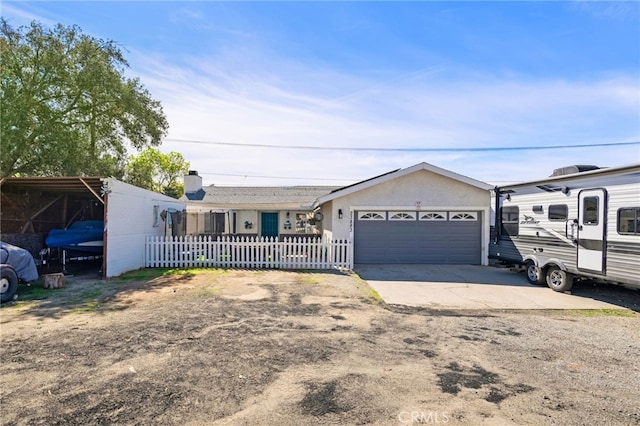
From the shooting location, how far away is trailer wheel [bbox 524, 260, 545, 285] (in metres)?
9.62

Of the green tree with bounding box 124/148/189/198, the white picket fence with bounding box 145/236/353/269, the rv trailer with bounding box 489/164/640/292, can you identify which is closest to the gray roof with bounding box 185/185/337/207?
the white picket fence with bounding box 145/236/353/269

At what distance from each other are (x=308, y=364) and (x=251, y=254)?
26.5 ft

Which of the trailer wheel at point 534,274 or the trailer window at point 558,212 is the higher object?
the trailer window at point 558,212

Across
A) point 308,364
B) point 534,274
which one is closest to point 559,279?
point 534,274

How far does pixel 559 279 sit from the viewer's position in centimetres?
904

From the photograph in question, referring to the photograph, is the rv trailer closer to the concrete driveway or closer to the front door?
the front door

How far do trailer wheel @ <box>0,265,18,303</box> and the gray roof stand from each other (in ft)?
35.6

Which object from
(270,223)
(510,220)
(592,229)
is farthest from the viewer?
(270,223)

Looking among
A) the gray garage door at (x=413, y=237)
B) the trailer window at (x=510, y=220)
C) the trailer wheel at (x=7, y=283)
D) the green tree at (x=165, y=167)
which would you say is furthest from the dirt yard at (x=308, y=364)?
the green tree at (x=165, y=167)

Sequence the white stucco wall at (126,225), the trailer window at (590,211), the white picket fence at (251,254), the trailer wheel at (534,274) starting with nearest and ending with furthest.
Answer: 1. the trailer window at (590,211)
2. the trailer wheel at (534,274)
3. the white stucco wall at (126,225)
4. the white picket fence at (251,254)

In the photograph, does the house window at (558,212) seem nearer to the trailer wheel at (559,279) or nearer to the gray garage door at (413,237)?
the trailer wheel at (559,279)

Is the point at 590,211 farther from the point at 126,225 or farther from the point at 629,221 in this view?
the point at 126,225

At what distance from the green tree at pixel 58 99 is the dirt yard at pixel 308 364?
30.8ft

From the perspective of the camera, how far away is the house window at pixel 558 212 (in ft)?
29.0
